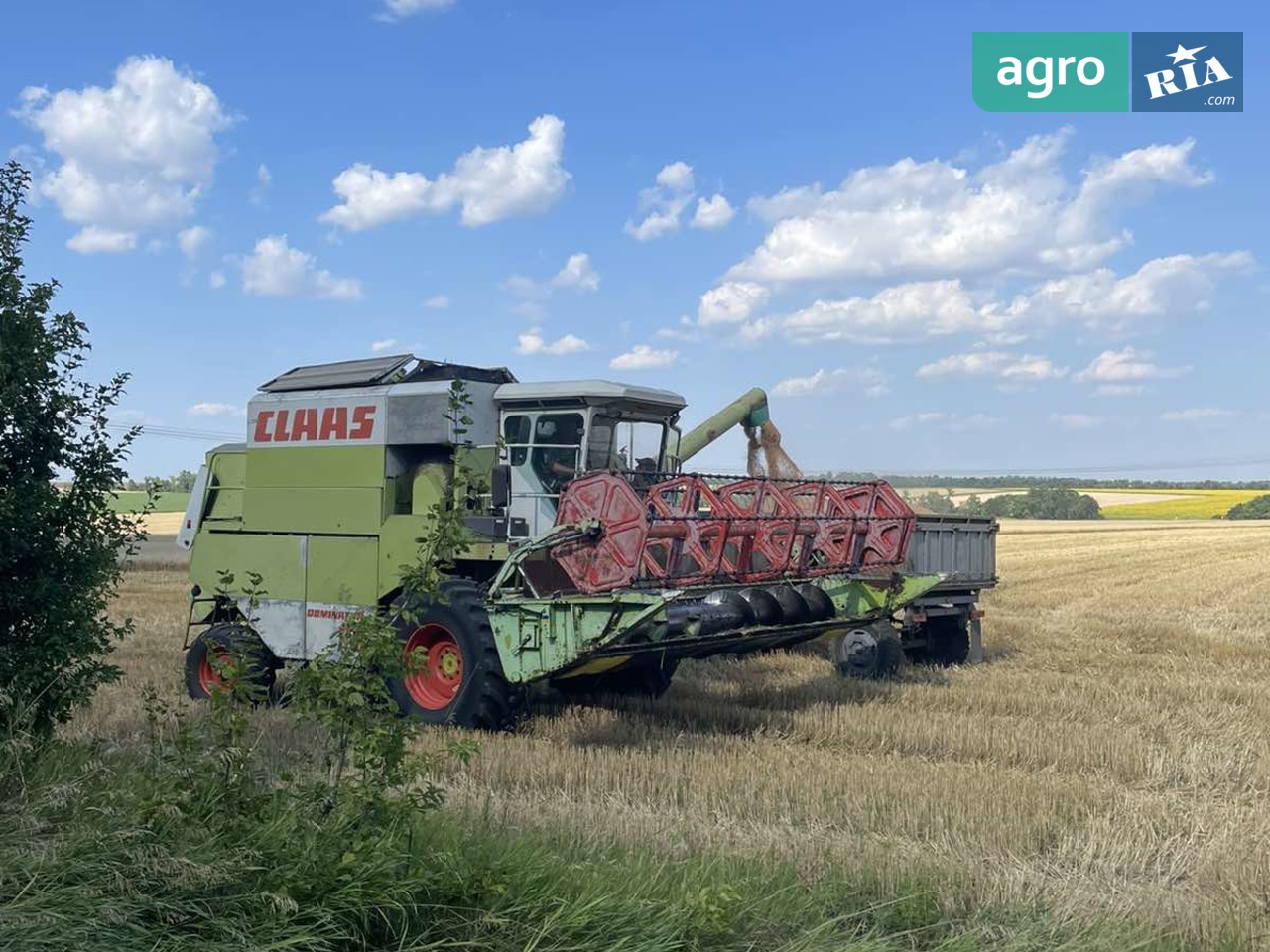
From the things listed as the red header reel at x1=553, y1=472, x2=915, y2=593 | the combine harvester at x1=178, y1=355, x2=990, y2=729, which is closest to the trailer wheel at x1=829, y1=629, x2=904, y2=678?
the combine harvester at x1=178, y1=355, x2=990, y2=729

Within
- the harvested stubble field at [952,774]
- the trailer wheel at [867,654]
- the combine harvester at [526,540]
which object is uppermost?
the combine harvester at [526,540]

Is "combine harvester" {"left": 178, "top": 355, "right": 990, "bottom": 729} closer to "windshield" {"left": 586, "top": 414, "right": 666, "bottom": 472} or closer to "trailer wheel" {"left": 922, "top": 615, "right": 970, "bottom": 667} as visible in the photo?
"windshield" {"left": 586, "top": 414, "right": 666, "bottom": 472}

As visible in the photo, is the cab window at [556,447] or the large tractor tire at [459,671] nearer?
the large tractor tire at [459,671]

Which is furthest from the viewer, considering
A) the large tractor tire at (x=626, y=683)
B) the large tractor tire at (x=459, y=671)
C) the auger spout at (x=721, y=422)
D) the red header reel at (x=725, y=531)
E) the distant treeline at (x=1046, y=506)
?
the distant treeline at (x=1046, y=506)

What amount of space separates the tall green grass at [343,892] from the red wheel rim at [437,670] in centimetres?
404

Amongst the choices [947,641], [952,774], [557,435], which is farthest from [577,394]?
[947,641]

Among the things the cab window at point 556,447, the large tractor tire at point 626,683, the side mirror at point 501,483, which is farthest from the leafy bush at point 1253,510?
the side mirror at point 501,483

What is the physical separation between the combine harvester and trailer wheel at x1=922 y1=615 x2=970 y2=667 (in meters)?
1.54

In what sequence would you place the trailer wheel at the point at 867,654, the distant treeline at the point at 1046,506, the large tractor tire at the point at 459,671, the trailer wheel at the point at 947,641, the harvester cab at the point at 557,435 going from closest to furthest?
the large tractor tire at the point at 459,671 → the harvester cab at the point at 557,435 → the trailer wheel at the point at 867,654 → the trailer wheel at the point at 947,641 → the distant treeline at the point at 1046,506

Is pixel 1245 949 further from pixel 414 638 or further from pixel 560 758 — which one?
pixel 414 638

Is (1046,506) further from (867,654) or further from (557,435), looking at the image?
(557,435)

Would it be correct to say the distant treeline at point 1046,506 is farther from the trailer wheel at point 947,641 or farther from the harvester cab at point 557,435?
the harvester cab at point 557,435

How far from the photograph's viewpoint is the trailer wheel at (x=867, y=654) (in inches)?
429

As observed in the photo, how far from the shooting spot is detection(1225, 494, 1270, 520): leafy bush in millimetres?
53406
